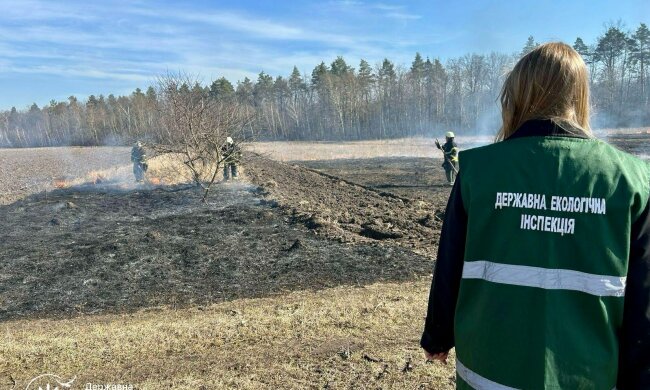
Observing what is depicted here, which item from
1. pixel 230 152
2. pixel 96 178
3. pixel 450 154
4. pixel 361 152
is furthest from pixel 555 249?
pixel 361 152

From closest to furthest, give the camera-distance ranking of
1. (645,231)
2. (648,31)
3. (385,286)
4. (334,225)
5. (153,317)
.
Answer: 1. (645,231)
2. (153,317)
3. (385,286)
4. (334,225)
5. (648,31)

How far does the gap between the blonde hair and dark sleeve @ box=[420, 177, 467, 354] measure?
35cm

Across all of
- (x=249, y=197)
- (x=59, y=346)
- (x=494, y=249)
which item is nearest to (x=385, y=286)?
(x=59, y=346)

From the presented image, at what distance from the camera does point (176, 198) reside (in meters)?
15.8

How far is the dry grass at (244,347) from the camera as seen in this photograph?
3.88 metres

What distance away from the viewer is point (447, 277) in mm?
1655

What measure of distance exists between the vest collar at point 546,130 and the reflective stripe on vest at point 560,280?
0.42 meters

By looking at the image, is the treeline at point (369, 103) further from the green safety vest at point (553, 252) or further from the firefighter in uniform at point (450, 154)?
the green safety vest at point (553, 252)

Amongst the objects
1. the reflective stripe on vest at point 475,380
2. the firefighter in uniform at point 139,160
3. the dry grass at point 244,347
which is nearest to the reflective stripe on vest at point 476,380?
the reflective stripe on vest at point 475,380

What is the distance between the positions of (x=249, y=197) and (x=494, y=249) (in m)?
14.3

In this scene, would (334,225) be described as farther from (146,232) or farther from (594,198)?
(594,198)

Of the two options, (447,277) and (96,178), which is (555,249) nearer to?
(447,277)

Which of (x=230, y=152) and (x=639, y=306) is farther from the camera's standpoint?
(x=230, y=152)

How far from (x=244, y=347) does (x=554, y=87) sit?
12.5 feet
